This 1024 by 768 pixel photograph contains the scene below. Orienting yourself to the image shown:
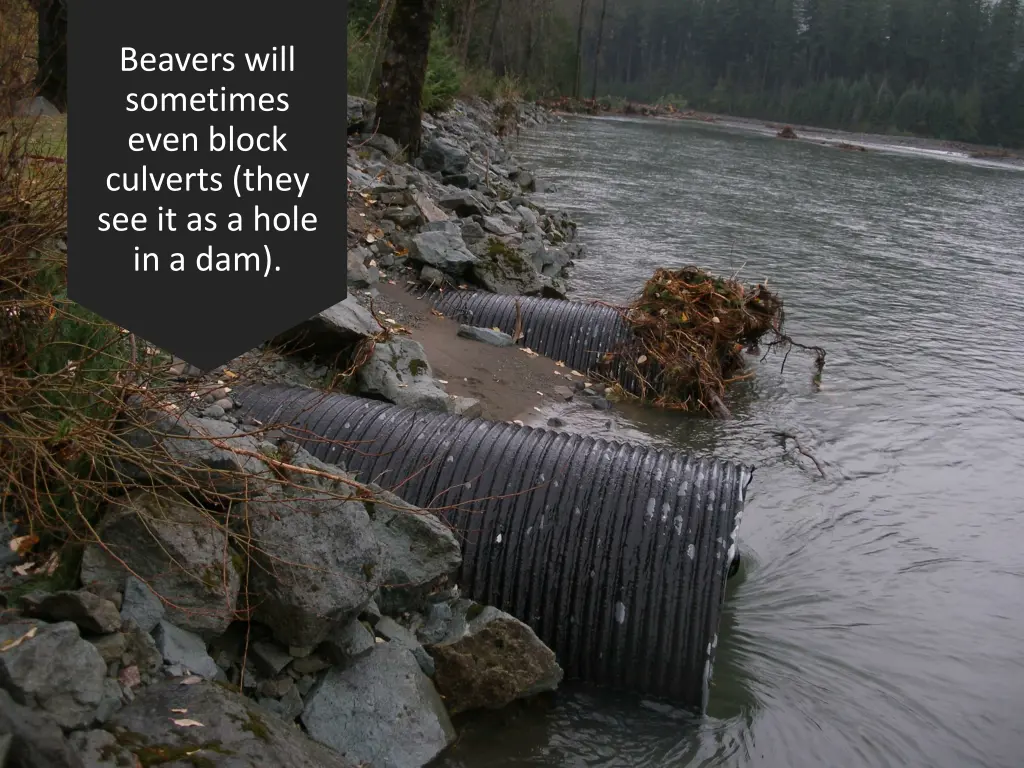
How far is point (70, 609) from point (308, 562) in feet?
2.73

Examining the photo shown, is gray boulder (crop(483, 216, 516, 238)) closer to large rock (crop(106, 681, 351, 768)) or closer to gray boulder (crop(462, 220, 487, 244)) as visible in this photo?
gray boulder (crop(462, 220, 487, 244))

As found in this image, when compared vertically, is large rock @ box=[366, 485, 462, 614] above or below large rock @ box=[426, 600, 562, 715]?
above

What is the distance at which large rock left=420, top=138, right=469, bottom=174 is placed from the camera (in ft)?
44.9

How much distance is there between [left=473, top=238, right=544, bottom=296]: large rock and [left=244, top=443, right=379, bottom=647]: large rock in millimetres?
6024

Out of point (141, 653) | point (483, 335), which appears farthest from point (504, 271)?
point (141, 653)

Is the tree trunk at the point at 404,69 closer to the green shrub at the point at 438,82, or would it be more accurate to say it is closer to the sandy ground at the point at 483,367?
the sandy ground at the point at 483,367

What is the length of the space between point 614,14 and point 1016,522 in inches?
3956

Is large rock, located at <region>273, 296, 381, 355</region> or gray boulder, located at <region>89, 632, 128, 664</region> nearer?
gray boulder, located at <region>89, 632, 128, 664</region>

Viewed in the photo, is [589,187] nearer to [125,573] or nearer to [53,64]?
[53,64]

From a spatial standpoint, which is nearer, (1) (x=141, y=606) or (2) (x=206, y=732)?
(2) (x=206, y=732)

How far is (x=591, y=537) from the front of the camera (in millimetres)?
4398

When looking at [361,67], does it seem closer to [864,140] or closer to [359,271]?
[359,271]

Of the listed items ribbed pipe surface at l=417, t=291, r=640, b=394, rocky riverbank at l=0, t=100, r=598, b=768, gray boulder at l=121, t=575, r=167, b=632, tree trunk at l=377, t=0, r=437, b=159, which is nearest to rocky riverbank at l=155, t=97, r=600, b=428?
ribbed pipe surface at l=417, t=291, r=640, b=394

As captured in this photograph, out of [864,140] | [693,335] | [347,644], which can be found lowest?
[347,644]
